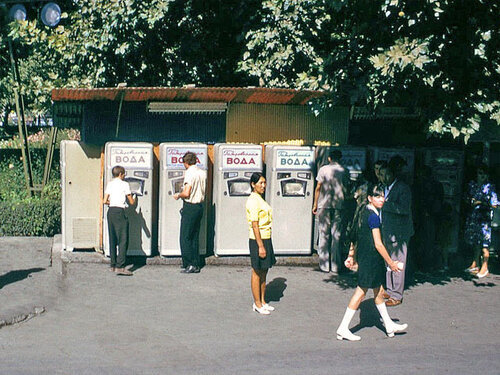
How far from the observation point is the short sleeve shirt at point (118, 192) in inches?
358

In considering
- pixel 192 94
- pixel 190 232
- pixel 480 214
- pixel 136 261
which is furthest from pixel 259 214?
pixel 480 214

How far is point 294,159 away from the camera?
A: 1010cm

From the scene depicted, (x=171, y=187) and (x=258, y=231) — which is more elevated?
(x=171, y=187)

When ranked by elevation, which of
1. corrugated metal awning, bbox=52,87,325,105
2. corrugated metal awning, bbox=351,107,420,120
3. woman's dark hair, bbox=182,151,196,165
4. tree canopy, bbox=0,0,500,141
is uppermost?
tree canopy, bbox=0,0,500,141

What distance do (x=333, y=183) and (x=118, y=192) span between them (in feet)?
10.5

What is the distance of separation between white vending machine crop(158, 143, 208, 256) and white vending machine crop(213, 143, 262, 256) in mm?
295

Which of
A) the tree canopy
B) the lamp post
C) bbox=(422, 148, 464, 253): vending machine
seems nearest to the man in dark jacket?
the tree canopy

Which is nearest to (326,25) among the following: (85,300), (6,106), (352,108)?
(352,108)

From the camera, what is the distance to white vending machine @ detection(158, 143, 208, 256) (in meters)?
9.79

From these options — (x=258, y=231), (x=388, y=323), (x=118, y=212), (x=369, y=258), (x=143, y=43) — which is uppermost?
(x=143, y=43)

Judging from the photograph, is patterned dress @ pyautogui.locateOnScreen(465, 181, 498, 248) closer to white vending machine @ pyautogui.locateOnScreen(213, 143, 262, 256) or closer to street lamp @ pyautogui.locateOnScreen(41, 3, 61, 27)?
white vending machine @ pyautogui.locateOnScreen(213, 143, 262, 256)

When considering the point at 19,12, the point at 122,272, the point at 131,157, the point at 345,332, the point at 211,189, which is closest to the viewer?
the point at 345,332

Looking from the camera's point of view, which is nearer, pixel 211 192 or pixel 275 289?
pixel 275 289

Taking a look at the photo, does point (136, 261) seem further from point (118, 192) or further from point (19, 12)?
point (19, 12)
